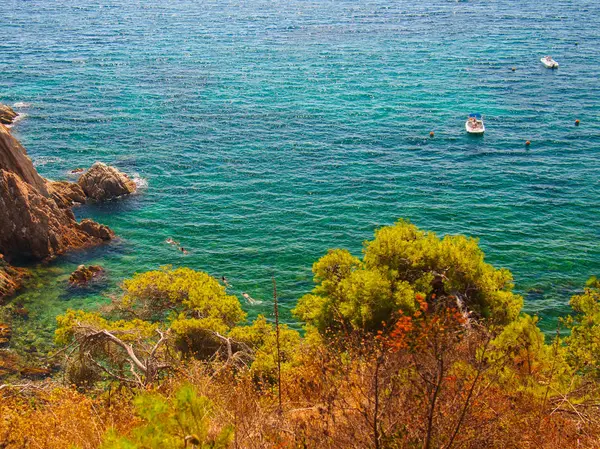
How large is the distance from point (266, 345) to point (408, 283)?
7428mm

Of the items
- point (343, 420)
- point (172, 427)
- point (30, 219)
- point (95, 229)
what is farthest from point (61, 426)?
point (95, 229)

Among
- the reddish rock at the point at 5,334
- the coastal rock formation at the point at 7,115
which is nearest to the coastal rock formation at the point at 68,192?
the reddish rock at the point at 5,334

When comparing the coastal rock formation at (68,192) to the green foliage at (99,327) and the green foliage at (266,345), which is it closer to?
the green foliage at (99,327)

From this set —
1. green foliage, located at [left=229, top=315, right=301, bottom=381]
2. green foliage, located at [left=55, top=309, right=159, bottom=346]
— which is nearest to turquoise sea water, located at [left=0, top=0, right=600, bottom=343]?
green foliage, located at [left=55, top=309, right=159, bottom=346]

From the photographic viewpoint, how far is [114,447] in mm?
9547

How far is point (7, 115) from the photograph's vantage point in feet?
247

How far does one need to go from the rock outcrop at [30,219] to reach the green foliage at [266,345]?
25.1m

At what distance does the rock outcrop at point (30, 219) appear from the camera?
4459 centimetres

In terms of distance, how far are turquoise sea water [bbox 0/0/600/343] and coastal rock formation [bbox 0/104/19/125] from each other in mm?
2659

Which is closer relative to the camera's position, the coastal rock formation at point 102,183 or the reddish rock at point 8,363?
the reddish rock at point 8,363

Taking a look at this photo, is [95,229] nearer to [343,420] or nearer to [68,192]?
[68,192]

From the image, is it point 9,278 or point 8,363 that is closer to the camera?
point 8,363

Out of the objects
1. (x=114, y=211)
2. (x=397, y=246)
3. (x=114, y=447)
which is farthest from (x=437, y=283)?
(x=114, y=211)

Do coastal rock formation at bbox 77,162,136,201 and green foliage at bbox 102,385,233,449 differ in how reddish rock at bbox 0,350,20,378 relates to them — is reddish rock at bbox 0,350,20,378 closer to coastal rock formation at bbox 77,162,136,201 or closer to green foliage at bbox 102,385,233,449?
coastal rock formation at bbox 77,162,136,201
